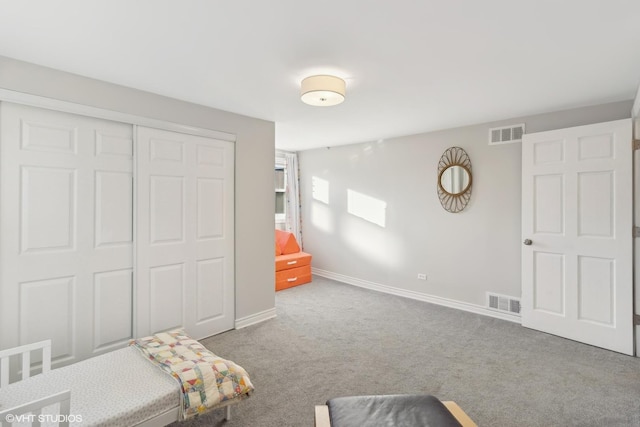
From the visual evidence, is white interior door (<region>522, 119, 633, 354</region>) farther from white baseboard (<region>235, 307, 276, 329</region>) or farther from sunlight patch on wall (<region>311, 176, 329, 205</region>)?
sunlight patch on wall (<region>311, 176, 329, 205</region>)

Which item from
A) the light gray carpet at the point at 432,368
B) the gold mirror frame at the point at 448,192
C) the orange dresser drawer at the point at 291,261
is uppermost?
the gold mirror frame at the point at 448,192

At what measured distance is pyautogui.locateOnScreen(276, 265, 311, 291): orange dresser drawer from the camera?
203 inches

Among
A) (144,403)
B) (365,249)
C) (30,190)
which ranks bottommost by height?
(144,403)

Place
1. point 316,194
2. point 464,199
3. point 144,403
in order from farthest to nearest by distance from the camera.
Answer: point 316,194 < point 464,199 < point 144,403

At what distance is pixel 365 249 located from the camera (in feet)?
17.6

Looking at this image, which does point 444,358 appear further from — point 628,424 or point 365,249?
point 365,249

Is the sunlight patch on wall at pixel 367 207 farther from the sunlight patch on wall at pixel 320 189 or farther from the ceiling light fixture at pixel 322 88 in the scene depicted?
the ceiling light fixture at pixel 322 88

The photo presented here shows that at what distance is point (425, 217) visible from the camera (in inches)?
182

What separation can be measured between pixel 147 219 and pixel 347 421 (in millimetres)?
2376

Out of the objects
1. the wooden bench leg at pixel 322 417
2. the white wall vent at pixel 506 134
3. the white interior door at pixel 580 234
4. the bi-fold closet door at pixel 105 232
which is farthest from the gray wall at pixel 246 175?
the white interior door at pixel 580 234

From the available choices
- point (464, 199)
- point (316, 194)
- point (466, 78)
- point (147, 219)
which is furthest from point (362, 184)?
point (147, 219)

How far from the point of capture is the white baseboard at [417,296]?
3.97m

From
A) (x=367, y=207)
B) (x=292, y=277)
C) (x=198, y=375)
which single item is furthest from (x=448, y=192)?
(x=198, y=375)

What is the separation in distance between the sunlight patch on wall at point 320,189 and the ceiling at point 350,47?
2803 millimetres
